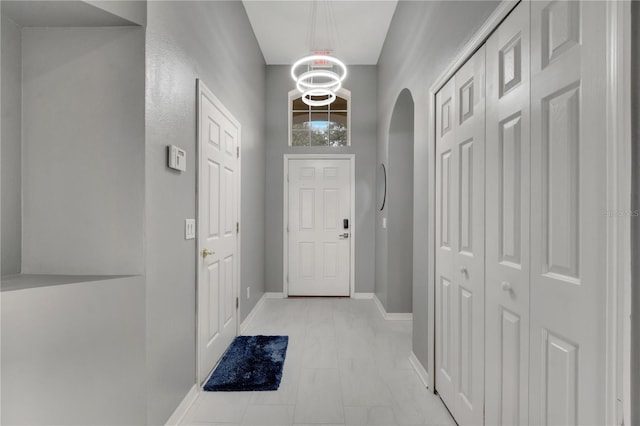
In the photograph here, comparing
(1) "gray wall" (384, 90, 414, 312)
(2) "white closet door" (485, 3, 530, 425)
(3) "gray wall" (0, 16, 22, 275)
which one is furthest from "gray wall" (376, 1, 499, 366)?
(3) "gray wall" (0, 16, 22, 275)

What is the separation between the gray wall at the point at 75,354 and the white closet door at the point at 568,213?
1.64 metres

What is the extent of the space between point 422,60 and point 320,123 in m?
2.33

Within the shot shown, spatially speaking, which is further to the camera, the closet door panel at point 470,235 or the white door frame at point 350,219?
the white door frame at point 350,219

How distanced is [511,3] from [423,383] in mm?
2196

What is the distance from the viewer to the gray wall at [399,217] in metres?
3.50

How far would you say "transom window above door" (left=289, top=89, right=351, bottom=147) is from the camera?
4.55 m

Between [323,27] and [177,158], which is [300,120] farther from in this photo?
[177,158]

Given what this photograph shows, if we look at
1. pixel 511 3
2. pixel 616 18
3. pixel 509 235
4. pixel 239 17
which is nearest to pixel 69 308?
pixel 509 235

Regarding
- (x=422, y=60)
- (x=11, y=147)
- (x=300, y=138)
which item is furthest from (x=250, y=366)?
(x=300, y=138)

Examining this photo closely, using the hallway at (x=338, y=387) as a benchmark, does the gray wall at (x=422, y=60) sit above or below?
above

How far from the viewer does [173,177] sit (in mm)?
1772

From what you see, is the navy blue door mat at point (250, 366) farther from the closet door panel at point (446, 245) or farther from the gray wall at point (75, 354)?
the closet door panel at point (446, 245)

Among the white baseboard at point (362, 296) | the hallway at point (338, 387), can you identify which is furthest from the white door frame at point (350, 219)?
the hallway at point (338, 387)

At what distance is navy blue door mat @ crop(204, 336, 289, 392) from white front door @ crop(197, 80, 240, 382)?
82 mm
